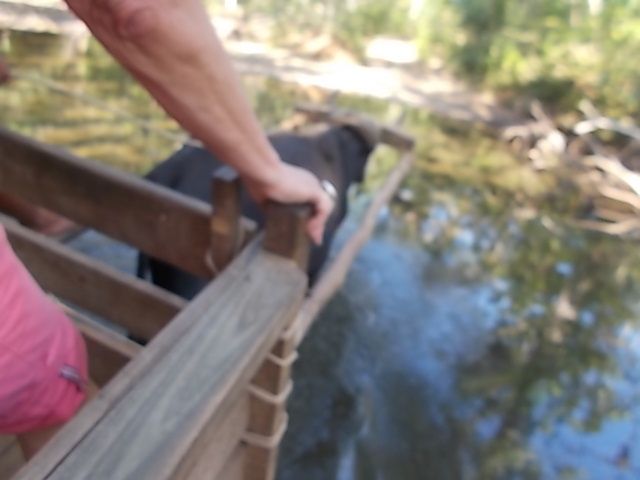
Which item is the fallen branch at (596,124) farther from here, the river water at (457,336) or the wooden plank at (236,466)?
the wooden plank at (236,466)

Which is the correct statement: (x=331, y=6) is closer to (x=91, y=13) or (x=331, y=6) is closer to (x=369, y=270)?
(x=369, y=270)

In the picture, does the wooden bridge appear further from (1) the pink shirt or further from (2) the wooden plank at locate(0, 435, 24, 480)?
(1) the pink shirt

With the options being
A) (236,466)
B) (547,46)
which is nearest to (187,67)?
(236,466)

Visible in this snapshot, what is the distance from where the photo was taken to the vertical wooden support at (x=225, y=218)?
42.2 inches

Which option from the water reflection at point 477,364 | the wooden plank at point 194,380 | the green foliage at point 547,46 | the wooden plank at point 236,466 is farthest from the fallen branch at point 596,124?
the wooden plank at point 194,380

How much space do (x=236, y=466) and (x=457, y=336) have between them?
117 inches

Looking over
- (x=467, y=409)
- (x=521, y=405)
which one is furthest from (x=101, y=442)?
(x=521, y=405)

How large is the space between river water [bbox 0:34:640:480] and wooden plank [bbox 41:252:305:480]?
44.7 inches

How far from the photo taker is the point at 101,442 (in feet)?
2.33

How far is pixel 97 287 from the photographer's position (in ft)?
4.53

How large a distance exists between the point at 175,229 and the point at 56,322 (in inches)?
12.7

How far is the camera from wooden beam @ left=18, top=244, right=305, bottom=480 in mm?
693

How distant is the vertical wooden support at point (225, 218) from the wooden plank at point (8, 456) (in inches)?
31.7

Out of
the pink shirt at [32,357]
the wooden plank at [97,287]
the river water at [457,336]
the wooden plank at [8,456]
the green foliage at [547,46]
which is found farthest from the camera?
the green foliage at [547,46]
